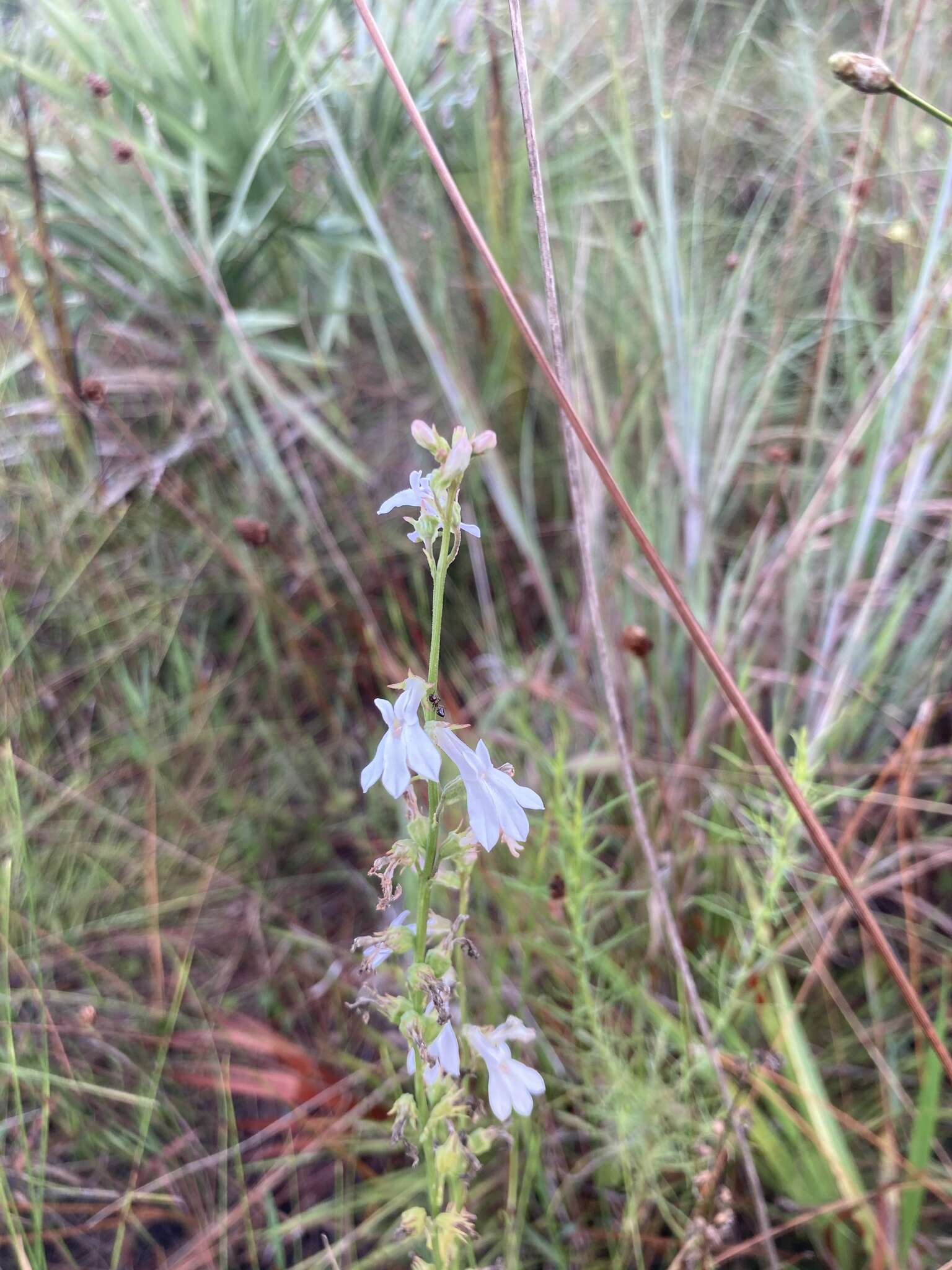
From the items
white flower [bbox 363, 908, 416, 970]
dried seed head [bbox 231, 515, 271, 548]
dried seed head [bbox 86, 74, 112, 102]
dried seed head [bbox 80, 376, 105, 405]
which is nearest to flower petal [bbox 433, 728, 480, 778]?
white flower [bbox 363, 908, 416, 970]

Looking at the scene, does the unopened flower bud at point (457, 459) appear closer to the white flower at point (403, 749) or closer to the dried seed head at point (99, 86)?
the white flower at point (403, 749)

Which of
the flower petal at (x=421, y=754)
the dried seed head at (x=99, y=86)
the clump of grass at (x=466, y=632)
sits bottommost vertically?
the clump of grass at (x=466, y=632)

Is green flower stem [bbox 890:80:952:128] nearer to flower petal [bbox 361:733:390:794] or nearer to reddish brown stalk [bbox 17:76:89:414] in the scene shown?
flower petal [bbox 361:733:390:794]

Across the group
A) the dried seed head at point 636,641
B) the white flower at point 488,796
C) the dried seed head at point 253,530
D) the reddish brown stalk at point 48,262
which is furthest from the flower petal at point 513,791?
the reddish brown stalk at point 48,262

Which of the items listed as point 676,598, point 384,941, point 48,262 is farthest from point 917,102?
point 48,262

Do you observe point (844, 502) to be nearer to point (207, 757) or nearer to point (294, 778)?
point (294, 778)

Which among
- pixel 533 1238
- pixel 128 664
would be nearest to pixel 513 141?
pixel 128 664

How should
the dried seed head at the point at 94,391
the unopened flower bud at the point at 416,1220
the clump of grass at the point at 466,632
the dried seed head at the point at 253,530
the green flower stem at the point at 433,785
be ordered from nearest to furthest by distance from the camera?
the green flower stem at the point at 433,785 < the unopened flower bud at the point at 416,1220 < the clump of grass at the point at 466,632 < the dried seed head at the point at 253,530 < the dried seed head at the point at 94,391
